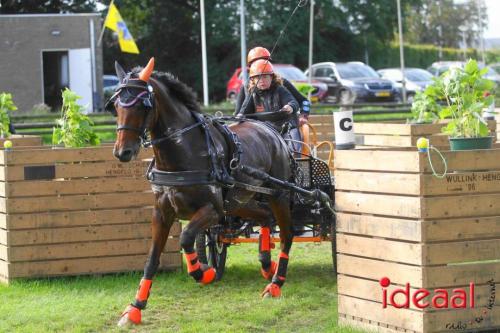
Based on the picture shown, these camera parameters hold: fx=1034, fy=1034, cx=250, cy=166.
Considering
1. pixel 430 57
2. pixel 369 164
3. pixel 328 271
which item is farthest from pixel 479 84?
pixel 430 57

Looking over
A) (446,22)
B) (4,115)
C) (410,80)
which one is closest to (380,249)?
(4,115)

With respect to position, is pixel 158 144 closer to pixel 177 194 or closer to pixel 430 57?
pixel 177 194

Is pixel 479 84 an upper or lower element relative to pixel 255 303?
upper

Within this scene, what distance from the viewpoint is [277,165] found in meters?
9.66

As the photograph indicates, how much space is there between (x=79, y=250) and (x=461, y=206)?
4.49m

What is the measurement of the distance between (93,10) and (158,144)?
4204 centimetres

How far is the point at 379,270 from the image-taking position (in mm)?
7352

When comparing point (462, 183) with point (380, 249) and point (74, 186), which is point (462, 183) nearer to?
point (380, 249)

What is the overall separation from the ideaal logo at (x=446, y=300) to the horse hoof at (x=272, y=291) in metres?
2.08

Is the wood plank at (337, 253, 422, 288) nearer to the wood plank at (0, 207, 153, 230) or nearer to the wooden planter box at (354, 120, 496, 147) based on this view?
the wood plank at (0, 207, 153, 230)

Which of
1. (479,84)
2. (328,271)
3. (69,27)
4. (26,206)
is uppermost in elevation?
(69,27)

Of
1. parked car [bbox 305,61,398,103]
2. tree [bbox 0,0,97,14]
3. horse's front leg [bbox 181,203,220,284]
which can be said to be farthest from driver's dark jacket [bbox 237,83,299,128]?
tree [bbox 0,0,97,14]

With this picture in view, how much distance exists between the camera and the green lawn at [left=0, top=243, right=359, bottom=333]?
806 centimetres

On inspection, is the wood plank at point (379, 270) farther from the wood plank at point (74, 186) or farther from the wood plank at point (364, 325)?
the wood plank at point (74, 186)
